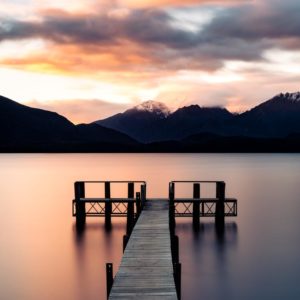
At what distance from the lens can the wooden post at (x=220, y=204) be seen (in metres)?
30.4

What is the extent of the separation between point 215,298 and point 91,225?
15631mm

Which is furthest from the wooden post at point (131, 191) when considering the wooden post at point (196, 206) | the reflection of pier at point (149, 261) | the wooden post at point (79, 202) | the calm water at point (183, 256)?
the reflection of pier at point (149, 261)

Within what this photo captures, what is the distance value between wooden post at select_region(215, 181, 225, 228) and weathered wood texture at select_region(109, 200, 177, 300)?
9.54m

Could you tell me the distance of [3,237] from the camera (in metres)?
33.1

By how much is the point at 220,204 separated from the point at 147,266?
1709 cm

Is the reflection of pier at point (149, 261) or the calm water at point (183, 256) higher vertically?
the reflection of pier at point (149, 261)

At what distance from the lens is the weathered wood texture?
12.4 meters

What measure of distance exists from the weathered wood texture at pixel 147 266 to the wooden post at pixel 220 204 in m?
9.54

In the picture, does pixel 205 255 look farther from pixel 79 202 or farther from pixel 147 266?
pixel 147 266

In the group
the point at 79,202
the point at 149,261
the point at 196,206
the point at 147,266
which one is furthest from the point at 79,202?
the point at 147,266

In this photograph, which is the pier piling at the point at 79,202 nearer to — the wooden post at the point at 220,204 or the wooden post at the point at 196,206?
the wooden post at the point at 196,206

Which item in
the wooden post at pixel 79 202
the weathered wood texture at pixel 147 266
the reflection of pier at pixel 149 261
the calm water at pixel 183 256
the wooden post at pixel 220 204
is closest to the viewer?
the weathered wood texture at pixel 147 266

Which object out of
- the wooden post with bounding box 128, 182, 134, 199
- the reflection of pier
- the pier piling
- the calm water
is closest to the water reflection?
the calm water

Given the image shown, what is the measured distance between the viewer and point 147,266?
48.0 ft
